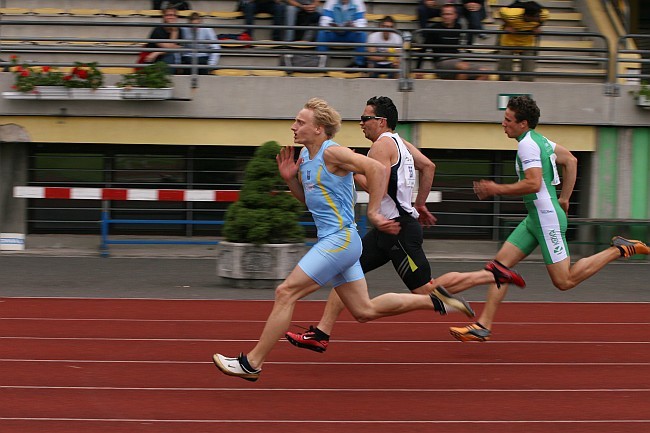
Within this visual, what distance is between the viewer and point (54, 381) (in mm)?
7383

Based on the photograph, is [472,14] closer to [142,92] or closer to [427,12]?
[427,12]

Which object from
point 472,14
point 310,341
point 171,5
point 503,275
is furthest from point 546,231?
point 171,5

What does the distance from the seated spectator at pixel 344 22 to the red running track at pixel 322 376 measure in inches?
274

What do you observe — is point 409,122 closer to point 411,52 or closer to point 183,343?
point 411,52

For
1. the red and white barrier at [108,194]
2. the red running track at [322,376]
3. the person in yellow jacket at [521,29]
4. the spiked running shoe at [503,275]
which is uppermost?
the person in yellow jacket at [521,29]

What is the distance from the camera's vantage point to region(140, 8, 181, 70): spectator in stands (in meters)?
16.4

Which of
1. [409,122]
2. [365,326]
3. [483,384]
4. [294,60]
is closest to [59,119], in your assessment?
[294,60]

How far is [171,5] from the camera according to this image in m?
17.8

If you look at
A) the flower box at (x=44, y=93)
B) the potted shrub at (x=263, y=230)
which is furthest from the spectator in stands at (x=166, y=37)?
the potted shrub at (x=263, y=230)

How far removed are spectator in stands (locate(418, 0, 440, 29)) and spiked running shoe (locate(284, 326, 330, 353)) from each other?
973 cm

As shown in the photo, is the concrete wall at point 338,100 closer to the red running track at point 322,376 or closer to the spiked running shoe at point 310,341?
the red running track at point 322,376

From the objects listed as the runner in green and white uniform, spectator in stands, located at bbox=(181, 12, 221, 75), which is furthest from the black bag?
the runner in green and white uniform

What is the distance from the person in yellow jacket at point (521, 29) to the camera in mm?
16625

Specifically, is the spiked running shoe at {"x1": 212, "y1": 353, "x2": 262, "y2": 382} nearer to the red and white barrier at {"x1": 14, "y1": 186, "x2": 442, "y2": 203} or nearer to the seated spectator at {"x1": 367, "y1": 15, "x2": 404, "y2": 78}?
the red and white barrier at {"x1": 14, "y1": 186, "x2": 442, "y2": 203}
